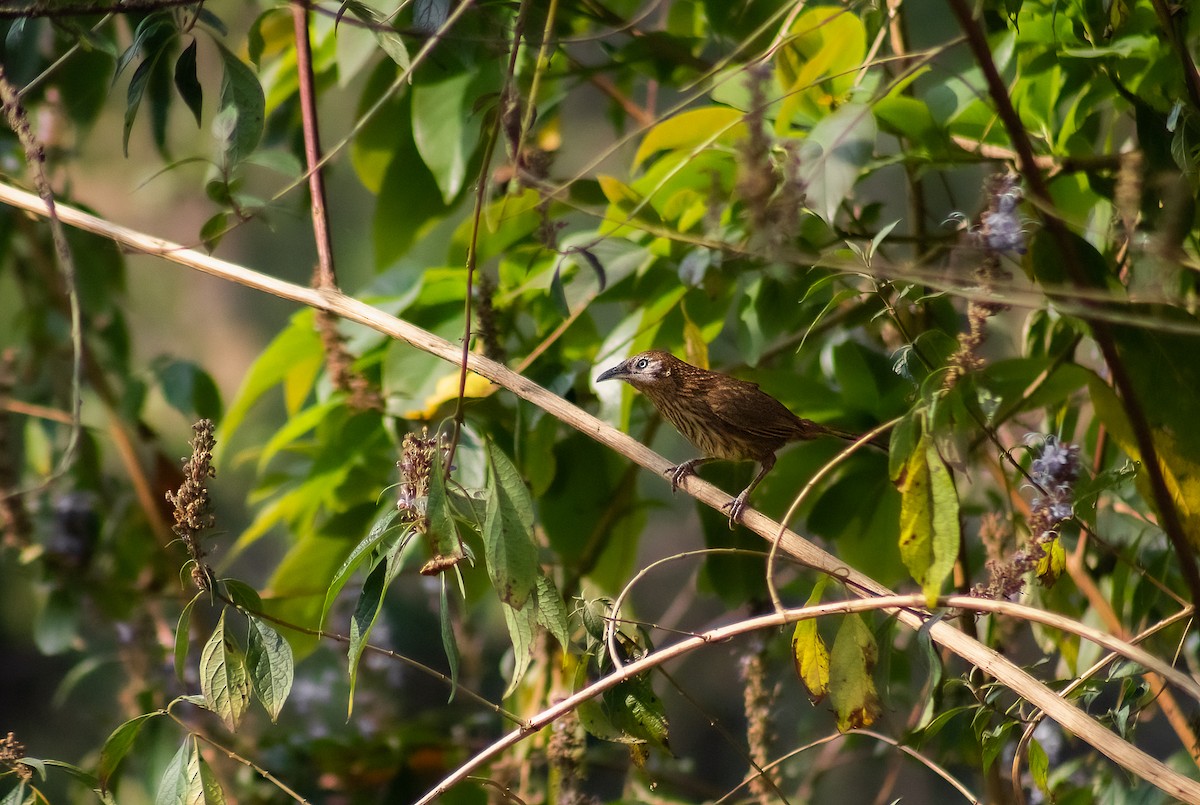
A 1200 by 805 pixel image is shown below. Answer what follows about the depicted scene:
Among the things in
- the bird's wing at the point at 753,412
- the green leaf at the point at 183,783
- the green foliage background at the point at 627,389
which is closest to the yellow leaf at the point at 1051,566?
the green foliage background at the point at 627,389

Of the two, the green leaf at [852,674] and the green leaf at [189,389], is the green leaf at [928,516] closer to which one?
the green leaf at [852,674]

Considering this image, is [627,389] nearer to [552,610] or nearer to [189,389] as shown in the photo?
[552,610]

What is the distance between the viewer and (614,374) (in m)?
2.39

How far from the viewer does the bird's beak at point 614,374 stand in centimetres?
233

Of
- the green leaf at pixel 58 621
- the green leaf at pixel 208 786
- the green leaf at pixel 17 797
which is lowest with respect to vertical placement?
the green leaf at pixel 58 621

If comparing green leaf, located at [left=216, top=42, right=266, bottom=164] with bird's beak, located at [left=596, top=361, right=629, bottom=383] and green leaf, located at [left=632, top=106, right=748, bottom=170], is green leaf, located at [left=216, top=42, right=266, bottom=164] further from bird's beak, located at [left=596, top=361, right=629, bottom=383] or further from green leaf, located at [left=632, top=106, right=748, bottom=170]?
bird's beak, located at [left=596, top=361, right=629, bottom=383]

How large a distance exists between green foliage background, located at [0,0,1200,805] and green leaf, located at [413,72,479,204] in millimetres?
11

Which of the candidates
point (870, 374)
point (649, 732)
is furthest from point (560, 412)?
point (870, 374)

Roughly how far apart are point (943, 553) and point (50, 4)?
1.57m

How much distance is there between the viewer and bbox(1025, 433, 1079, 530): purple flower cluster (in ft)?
5.02

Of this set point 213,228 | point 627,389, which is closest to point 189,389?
point 213,228

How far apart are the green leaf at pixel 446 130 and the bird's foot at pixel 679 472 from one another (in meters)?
0.79

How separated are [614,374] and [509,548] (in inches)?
39.9

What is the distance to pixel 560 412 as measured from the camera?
161 centimetres
